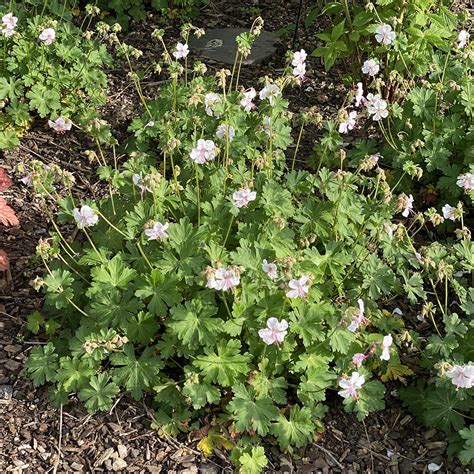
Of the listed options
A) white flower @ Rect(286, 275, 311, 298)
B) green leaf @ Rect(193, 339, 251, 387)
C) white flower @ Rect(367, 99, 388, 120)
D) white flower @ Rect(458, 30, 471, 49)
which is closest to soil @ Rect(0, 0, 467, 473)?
green leaf @ Rect(193, 339, 251, 387)

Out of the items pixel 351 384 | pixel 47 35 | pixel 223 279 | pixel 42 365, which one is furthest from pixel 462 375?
pixel 47 35

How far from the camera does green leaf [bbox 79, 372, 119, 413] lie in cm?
298

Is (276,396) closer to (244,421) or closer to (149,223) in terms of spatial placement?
(244,421)

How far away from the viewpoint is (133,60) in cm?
524

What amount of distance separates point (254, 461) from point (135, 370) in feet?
1.83

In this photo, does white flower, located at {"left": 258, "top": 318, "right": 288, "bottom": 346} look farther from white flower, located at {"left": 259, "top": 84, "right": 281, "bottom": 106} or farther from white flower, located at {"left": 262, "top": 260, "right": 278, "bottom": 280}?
white flower, located at {"left": 259, "top": 84, "right": 281, "bottom": 106}

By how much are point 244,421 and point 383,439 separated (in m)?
0.63

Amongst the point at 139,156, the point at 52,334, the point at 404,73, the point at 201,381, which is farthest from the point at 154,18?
the point at 201,381

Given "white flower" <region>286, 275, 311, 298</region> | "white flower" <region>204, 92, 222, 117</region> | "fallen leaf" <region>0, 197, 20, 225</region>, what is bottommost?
"fallen leaf" <region>0, 197, 20, 225</region>

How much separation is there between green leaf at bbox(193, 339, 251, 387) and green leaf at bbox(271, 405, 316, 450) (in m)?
0.23

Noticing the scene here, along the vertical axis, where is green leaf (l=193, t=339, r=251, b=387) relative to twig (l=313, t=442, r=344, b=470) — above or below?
above

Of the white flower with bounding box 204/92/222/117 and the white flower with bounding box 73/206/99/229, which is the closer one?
the white flower with bounding box 73/206/99/229

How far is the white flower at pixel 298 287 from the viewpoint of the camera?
281cm

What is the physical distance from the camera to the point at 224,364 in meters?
2.98
